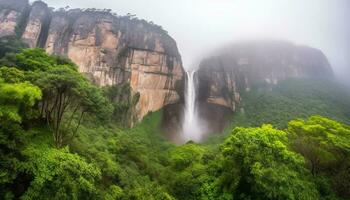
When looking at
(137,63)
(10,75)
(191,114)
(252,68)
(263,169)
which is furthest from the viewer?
(252,68)

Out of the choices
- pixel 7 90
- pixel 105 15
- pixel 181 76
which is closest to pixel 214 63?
pixel 181 76

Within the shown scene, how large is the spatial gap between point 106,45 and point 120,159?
4337cm

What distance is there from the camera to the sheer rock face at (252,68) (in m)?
68.8

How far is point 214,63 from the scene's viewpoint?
7412 centimetres

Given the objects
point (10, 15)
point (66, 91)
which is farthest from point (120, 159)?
point (10, 15)

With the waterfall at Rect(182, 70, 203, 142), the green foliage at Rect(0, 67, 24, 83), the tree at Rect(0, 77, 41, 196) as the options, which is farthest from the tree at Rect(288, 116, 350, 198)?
the waterfall at Rect(182, 70, 203, 142)

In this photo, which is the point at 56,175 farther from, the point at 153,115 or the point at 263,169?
the point at 153,115

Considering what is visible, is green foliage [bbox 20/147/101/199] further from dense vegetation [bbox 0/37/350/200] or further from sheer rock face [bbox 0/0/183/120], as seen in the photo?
sheer rock face [bbox 0/0/183/120]

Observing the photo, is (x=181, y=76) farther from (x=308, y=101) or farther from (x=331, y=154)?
(x=331, y=154)

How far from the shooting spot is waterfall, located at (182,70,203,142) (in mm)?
59122

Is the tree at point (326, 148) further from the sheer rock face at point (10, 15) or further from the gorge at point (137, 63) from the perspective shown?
the sheer rock face at point (10, 15)

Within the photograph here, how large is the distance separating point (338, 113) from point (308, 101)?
744 centimetres

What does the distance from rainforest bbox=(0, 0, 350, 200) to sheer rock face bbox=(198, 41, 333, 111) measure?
0.41 meters

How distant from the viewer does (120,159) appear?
20953mm
